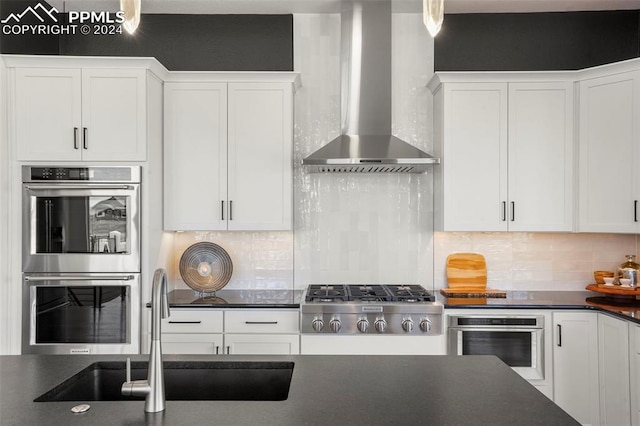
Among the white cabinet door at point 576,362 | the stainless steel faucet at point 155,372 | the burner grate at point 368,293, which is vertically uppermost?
the stainless steel faucet at point 155,372

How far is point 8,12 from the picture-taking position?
11.8 ft

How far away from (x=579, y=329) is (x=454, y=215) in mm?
1081

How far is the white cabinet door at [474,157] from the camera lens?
3715 mm

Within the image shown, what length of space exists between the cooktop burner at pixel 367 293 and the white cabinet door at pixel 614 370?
1.06 meters

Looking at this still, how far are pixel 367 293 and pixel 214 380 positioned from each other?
180cm

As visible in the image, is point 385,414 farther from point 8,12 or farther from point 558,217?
point 8,12

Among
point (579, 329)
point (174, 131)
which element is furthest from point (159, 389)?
point (579, 329)

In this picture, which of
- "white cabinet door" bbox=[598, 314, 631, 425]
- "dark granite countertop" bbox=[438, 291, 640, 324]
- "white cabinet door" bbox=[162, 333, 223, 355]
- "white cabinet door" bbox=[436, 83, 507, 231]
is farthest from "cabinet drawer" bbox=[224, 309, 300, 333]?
"white cabinet door" bbox=[598, 314, 631, 425]

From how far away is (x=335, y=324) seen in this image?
10.8 ft

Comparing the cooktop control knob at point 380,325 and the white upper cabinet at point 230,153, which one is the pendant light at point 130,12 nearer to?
the white upper cabinet at point 230,153

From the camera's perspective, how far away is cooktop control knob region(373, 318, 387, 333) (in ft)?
10.8

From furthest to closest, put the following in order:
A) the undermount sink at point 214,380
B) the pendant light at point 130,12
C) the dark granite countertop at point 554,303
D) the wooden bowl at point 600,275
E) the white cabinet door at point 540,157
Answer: the wooden bowl at point 600,275, the white cabinet door at point 540,157, the dark granite countertop at point 554,303, the undermount sink at point 214,380, the pendant light at point 130,12

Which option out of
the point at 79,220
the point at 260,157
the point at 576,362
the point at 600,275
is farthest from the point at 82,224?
the point at 600,275

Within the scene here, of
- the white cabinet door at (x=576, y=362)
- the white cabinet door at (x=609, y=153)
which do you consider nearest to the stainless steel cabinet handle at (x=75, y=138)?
the white cabinet door at (x=576, y=362)
